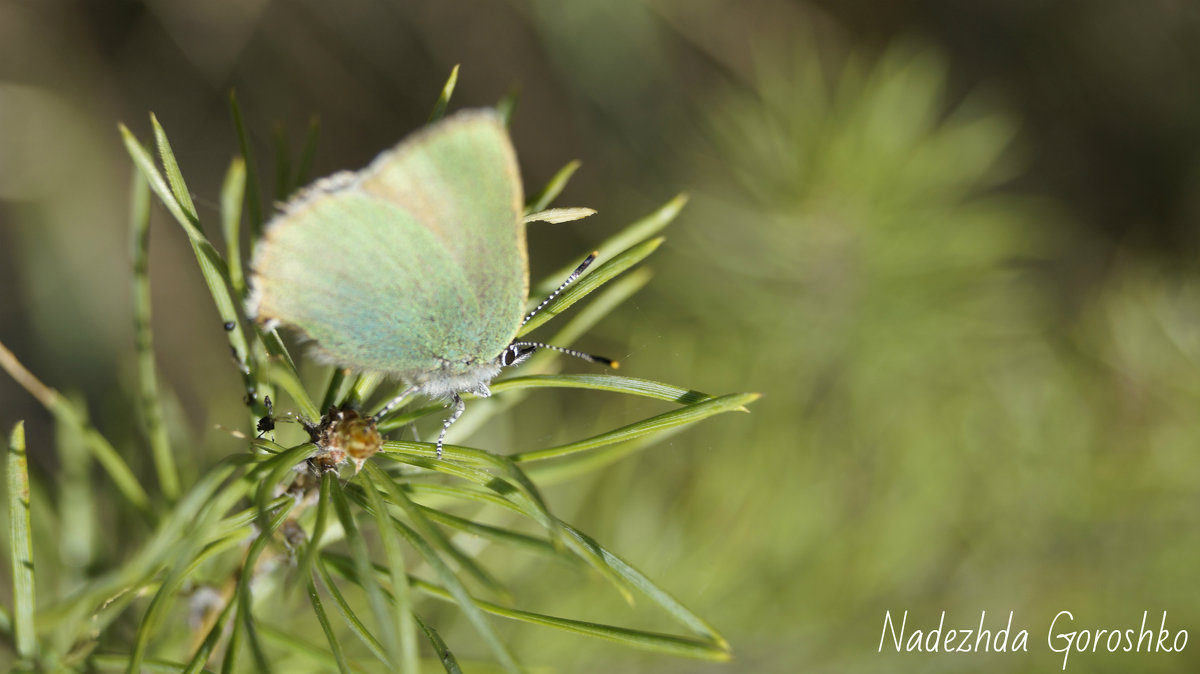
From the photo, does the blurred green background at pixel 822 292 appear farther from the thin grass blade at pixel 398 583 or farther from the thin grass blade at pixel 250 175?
the thin grass blade at pixel 398 583

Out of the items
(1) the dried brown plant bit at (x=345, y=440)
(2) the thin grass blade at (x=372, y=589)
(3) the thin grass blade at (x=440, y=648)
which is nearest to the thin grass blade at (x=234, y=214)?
(1) the dried brown plant bit at (x=345, y=440)

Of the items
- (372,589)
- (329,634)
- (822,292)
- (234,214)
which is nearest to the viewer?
(372,589)

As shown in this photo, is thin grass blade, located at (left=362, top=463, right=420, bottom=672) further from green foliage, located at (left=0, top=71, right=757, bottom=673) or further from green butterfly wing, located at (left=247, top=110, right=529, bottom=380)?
green butterfly wing, located at (left=247, top=110, right=529, bottom=380)

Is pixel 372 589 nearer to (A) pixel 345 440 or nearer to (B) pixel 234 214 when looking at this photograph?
(A) pixel 345 440

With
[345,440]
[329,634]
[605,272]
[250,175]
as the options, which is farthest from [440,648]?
[250,175]

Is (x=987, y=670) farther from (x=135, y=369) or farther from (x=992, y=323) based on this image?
(x=135, y=369)

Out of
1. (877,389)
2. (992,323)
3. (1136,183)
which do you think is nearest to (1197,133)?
(1136,183)

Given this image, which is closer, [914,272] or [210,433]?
[210,433]
